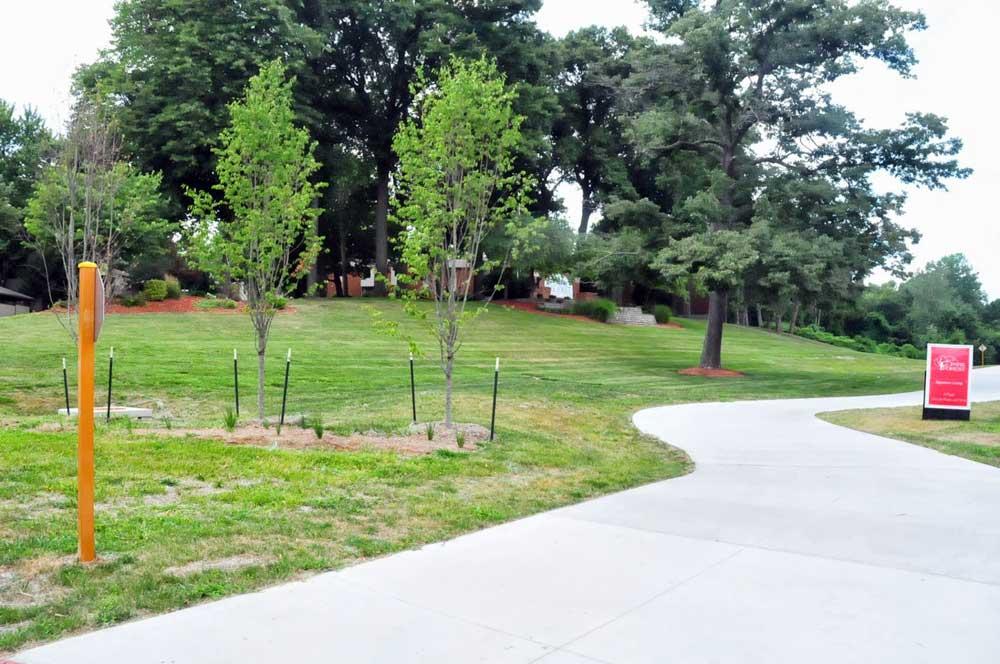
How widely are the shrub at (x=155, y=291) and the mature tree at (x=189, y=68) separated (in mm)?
3712

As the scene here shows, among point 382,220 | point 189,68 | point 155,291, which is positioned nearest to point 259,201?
point 155,291

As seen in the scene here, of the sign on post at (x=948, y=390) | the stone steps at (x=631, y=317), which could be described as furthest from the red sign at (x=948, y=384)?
the stone steps at (x=631, y=317)

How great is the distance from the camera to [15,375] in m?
16.6

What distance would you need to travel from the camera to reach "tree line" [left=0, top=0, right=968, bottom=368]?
2389 cm

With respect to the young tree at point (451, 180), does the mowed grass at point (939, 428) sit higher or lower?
lower

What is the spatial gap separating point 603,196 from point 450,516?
32901 millimetres

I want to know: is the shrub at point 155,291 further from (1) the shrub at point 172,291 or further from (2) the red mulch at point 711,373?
(2) the red mulch at point 711,373

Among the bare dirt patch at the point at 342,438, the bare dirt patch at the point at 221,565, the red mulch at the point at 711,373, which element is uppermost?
the bare dirt patch at the point at 221,565

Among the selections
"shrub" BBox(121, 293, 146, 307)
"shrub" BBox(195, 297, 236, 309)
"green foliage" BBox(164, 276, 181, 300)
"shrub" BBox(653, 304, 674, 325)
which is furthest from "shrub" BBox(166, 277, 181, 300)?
"shrub" BBox(653, 304, 674, 325)

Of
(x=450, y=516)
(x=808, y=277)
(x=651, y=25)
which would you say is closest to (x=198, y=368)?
(x=450, y=516)

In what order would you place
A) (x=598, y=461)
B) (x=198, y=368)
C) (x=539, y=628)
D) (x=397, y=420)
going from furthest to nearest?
1. (x=198, y=368)
2. (x=397, y=420)
3. (x=598, y=461)
4. (x=539, y=628)

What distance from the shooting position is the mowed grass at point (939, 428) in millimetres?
11398

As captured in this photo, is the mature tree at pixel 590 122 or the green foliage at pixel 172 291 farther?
the mature tree at pixel 590 122

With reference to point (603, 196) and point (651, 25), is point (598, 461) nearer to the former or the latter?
point (651, 25)
